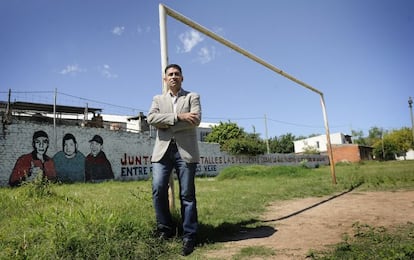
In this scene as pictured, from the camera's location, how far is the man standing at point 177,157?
3277mm

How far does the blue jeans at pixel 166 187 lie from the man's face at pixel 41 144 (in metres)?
15.0

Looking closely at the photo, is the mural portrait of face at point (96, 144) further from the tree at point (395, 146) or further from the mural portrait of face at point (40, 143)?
the tree at point (395, 146)

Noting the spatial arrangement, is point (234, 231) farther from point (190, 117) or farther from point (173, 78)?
point (173, 78)

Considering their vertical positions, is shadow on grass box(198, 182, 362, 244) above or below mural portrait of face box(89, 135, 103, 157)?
below

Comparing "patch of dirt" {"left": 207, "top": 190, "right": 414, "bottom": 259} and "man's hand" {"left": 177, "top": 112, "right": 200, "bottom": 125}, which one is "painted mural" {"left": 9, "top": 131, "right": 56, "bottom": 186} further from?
"man's hand" {"left": 177, "top": 112, "right": 200, "bottom": 125}

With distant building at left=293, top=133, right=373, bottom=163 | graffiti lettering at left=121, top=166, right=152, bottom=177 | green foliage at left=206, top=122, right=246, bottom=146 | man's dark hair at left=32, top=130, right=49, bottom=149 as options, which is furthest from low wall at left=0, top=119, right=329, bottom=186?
distant building at left=293, top=133, right=373, bottom=163

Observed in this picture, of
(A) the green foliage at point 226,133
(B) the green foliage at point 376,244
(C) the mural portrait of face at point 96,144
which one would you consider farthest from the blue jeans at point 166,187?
(A) the green foliage at point 226,133

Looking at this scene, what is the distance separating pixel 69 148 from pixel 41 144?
5.18 feet

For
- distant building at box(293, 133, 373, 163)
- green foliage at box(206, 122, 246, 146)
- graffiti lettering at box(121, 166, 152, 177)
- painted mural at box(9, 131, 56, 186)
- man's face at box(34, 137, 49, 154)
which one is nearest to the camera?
painted mural at box(9, 131, 56, 186)

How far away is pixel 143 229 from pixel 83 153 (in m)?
16.3

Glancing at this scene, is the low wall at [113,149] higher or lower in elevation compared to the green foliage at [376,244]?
higher

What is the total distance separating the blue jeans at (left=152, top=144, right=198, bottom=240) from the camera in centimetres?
330

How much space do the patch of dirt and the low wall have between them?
554 inches

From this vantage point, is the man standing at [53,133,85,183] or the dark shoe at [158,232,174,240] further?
the man standing at [53,133,85,183]
